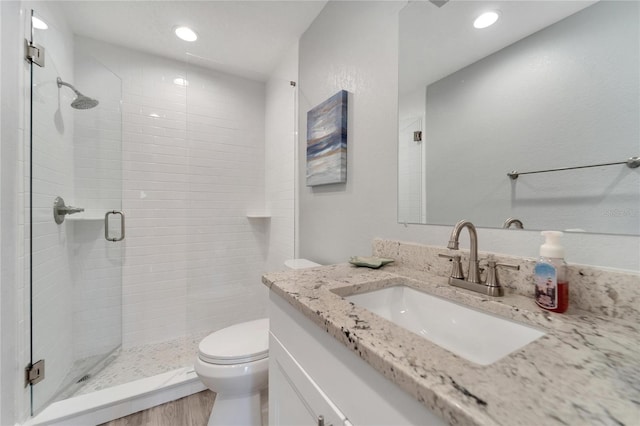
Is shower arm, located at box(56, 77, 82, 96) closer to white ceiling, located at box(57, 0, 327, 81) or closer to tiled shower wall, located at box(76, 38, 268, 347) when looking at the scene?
tiled shower wall, located at box(76, 38, 268, 347)

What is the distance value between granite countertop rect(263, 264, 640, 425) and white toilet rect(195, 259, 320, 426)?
30.2 inches

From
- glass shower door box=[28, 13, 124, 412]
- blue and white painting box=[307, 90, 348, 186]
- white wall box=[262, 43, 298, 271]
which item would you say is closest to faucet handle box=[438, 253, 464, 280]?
blue and white painting box=[307, 90, 348, 186]

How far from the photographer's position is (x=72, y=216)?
1636mm

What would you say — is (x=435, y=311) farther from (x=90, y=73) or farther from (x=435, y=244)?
(x=90, y=73)

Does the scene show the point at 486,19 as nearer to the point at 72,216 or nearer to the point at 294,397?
the point at 294,397

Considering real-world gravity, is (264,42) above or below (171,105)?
above

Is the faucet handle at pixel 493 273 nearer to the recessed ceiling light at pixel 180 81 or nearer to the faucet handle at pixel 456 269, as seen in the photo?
the faucet handle at pixel 456 269

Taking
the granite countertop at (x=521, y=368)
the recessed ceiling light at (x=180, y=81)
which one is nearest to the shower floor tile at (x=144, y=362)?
the granite countertop at (x=521, y=368)

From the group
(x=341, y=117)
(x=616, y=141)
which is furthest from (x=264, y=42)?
(x=616, y=141)

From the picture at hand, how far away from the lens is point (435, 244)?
0.93 m

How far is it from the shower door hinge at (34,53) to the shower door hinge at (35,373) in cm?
148

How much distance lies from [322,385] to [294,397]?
7.1 inches

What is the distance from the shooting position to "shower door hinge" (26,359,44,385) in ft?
3.92

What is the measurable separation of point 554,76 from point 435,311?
28.2 inches
